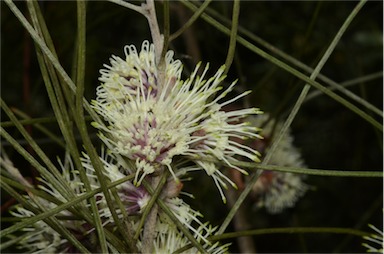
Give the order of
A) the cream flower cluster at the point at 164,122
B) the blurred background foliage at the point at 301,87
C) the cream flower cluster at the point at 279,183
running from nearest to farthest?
the cream flower cluster at the point at 164,122, the cream flower cluster at the point at 279,183, the blurred background foliage at the point at 301,87

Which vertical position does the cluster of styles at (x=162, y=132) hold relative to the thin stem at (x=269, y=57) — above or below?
below

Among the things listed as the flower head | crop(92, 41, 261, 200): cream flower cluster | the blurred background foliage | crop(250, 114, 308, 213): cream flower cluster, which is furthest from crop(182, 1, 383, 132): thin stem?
the blurred background foliage

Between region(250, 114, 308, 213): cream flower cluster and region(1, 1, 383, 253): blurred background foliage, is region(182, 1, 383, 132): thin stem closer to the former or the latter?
region(250, 114, 308, 213): cream flower cluster

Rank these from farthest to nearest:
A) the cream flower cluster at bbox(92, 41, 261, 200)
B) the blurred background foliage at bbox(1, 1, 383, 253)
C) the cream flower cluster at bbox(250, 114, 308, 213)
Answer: the blurred background foliage at bbox(1, 1, 383, 253), the cream flower cluster at bbox(250, 114, 308, 213), the cream flower cluster at bbox(92, 41, 261, 200)

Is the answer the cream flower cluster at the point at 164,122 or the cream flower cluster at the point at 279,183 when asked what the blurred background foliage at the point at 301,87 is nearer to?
the cream flower cluster at the point at 279,183

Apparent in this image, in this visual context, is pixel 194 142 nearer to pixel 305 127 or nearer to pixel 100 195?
pixel 100 195

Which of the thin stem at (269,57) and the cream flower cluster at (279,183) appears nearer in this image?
the thin stem at (269,57)

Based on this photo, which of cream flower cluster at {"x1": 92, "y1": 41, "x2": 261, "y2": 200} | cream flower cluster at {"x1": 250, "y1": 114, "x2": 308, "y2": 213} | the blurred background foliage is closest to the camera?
cream flower cluster at {"x1": 92, "y1": 41, "x2": 261, "y2": 200}

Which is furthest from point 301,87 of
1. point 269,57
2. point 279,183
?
point 269,57

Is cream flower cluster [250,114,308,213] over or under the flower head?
over

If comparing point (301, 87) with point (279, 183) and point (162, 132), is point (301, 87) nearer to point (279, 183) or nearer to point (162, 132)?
point (279, 183)

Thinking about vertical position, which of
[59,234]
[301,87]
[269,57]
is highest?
[301,87]

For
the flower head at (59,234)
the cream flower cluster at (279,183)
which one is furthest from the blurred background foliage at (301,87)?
the flower head at (59,234)
